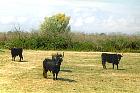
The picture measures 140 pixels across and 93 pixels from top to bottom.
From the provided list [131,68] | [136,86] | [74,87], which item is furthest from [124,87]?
→ [131,68]

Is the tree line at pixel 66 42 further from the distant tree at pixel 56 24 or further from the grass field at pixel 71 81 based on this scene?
the grass field at pixel 71 81

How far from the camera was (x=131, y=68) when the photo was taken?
30203mm

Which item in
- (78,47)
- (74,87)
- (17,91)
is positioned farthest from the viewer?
(78,47)

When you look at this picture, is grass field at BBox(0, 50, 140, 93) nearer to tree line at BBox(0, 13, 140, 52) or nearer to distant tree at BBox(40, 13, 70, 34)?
tree line at BBox(0, 13, 140, 52)

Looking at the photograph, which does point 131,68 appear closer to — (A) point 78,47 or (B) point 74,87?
(B) point 74,87

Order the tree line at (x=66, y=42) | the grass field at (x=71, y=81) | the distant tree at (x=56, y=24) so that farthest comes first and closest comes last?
the distant tree at (x=56, y=24) < the tree line at (x=66, y=42) < the grass field at (x=71, y=81)

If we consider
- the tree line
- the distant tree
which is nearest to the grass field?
the tree line

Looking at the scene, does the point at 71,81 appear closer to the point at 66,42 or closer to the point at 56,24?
the point at 66,42

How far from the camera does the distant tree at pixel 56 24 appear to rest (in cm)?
6559

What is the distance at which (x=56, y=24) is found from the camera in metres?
69.8

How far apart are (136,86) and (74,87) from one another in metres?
3.48

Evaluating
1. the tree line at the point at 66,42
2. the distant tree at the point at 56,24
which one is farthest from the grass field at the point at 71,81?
the distant tree at the point at 56,24

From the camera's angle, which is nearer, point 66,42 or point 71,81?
point 71,81

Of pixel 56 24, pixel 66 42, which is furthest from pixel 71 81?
pixel 56 24
